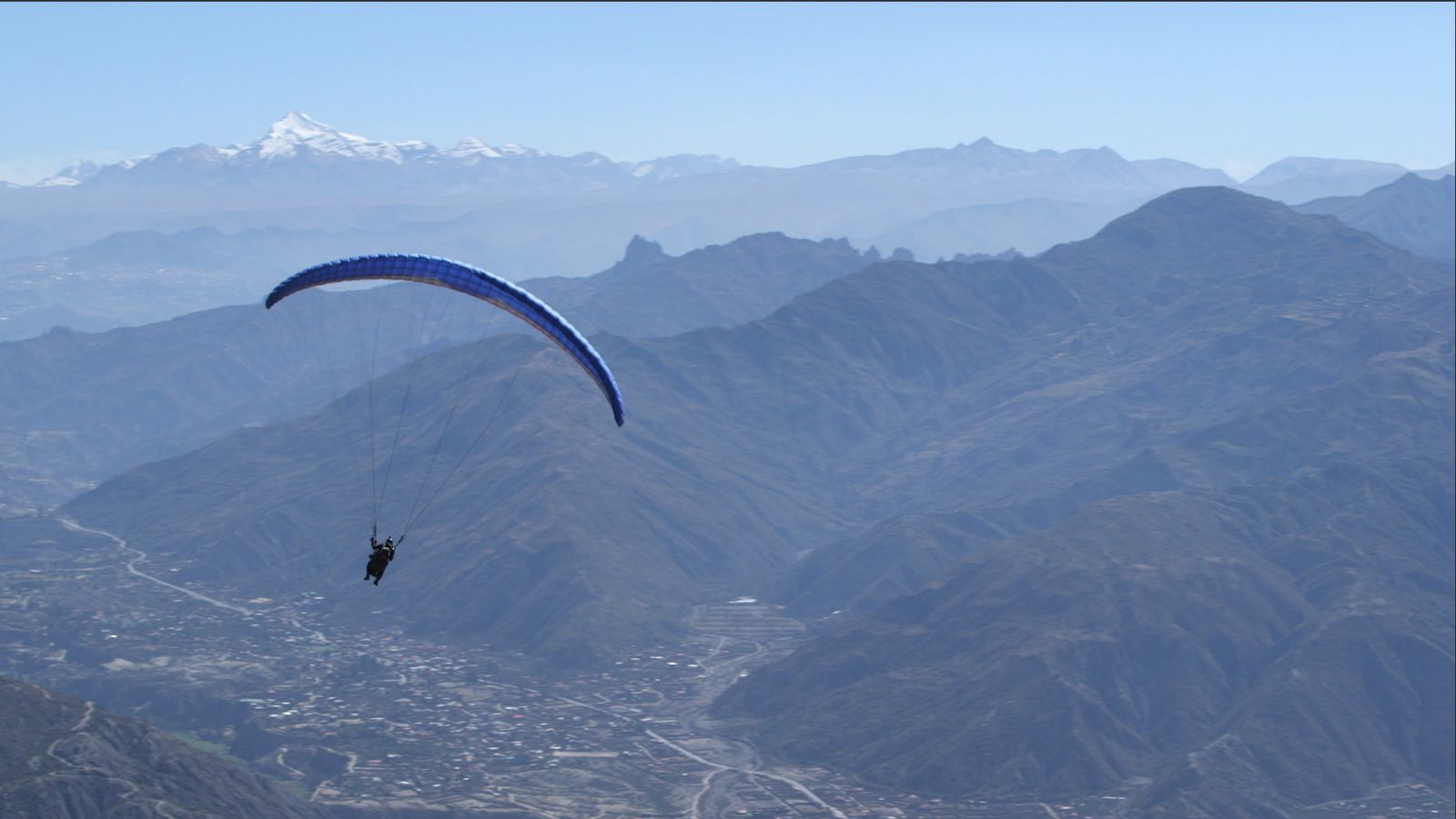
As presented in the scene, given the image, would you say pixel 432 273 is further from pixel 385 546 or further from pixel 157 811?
pixel 157 811

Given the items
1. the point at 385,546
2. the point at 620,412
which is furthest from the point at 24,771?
the point at 620,412

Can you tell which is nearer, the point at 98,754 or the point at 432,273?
the point at 432,273

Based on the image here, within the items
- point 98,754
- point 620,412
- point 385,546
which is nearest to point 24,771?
point 98,754

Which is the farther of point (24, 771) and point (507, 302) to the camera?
point (24, 771)

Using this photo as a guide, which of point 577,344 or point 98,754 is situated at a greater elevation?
point 577,344

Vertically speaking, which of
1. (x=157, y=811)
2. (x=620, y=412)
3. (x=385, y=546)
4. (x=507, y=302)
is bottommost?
(x=157, y=811)

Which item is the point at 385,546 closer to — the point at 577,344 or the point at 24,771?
the point at 577,344
